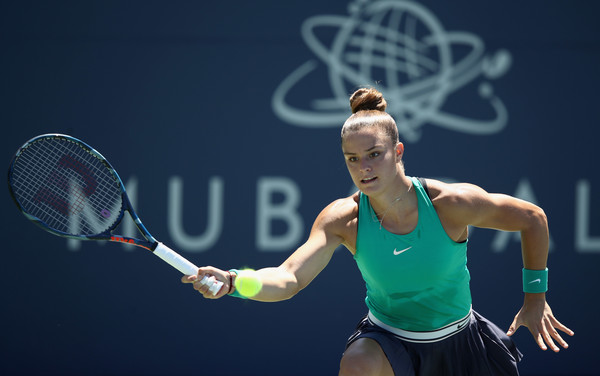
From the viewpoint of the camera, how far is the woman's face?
2604mm

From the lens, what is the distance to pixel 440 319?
110 inches

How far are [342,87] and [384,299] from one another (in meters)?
2.14

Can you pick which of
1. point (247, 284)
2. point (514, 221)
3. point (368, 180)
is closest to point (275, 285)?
point (247, 284)

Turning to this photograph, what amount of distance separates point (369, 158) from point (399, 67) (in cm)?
219

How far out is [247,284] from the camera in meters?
2.42

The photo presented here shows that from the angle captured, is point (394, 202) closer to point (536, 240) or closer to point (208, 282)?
point (536, 240)

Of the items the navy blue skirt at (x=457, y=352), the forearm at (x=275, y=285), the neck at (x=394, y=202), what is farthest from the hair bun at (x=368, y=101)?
the navy blue skirt at (x=457, y=352)

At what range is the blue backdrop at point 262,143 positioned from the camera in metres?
4.48

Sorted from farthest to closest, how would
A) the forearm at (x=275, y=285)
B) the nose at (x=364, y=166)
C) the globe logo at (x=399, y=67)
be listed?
the globe logo at (x=399, y=67), the nose at (x=364, y=166), the forearm at (x=275, y=285)

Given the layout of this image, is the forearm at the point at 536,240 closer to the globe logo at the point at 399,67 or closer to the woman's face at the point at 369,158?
the woman's face at the point at 369,158

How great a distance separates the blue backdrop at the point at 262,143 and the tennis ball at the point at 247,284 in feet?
7.00

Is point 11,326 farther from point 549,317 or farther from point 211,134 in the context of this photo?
point 549,317

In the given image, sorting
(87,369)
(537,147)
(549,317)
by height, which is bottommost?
(87,369)

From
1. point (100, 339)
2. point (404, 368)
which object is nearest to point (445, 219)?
point (404, 368)
